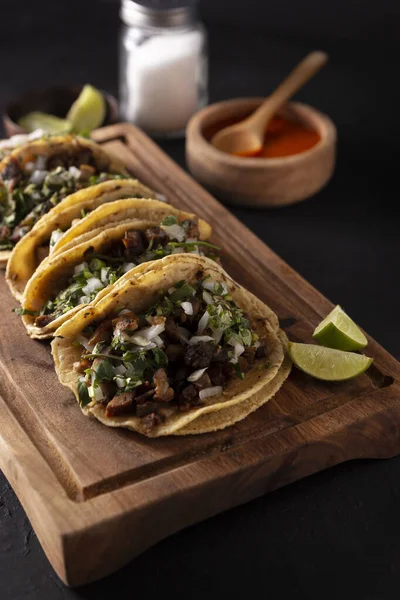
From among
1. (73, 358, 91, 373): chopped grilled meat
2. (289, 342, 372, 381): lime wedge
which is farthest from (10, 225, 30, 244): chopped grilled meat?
(289, 342, 372, 381): lime wedge

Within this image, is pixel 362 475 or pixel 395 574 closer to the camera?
pixel 395 574

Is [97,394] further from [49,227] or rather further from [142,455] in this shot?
[49,227]

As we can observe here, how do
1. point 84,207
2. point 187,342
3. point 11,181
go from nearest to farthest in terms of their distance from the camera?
point 187,342
point 84,207
point 11,181

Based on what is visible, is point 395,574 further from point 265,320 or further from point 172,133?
point 172,133

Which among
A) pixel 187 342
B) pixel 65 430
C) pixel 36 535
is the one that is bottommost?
pixel 36 535

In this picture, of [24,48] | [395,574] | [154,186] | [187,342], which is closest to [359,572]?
[395,574]

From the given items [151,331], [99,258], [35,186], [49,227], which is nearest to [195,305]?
[151,331]
